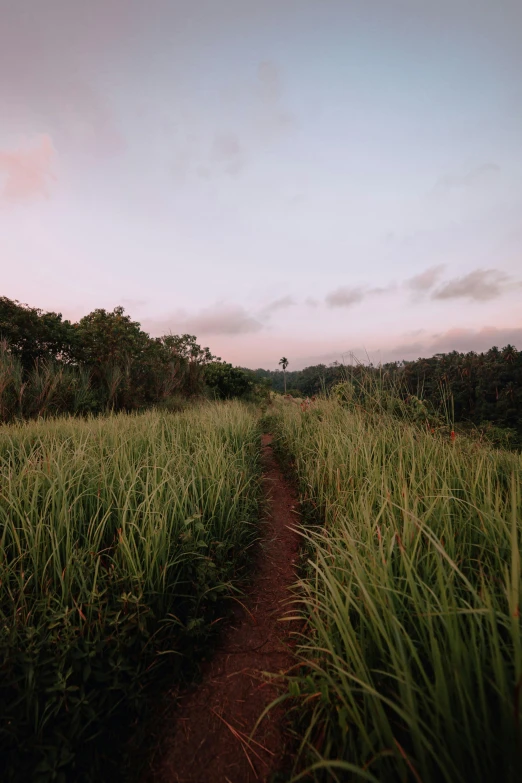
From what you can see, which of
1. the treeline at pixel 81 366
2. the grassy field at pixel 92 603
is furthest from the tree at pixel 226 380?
the grassy field at pixel 92 603

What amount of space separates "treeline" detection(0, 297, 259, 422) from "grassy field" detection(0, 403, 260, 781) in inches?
191

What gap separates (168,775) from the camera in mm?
1133

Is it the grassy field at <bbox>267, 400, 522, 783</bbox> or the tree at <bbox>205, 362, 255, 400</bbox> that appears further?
the tree at <bbox>205, 362, 255, 400</bbox>

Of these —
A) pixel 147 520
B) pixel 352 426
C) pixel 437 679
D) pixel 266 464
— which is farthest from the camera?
pixel 266 464

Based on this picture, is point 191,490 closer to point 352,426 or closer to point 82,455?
point 82,455

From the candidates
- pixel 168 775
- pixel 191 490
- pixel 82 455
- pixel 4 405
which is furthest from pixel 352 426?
pixel 4 405

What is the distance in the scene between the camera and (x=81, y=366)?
28.8 ft

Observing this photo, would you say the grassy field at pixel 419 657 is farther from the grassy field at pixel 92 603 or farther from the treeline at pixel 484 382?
the treeline at pixel 484 382

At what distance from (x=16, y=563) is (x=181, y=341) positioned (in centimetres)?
1351

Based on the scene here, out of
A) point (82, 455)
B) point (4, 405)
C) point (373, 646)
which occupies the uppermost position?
point (4, 405)

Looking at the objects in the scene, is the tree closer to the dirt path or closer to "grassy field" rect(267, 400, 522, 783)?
"grassy field" rect(267, 400, 522, 783)

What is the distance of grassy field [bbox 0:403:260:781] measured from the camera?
1.11 meters

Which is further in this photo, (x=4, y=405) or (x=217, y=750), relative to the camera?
(x=4, y=405)

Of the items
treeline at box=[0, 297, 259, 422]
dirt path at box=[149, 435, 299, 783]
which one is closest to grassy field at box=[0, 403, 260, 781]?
dirt path at box=[149, 435, 299, 783]
